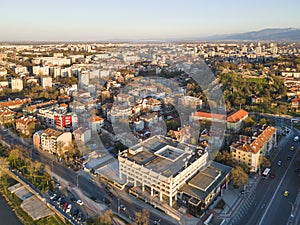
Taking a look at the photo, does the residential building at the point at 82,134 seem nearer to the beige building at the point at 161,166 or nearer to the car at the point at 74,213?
the beige building at the point at 161,166

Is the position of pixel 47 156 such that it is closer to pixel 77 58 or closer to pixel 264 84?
pixel 264 84

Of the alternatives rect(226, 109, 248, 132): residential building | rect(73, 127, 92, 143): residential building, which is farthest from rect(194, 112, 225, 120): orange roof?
rect(73, 127, 92, 143): residential building

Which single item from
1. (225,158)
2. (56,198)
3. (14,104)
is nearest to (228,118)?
(225,158)

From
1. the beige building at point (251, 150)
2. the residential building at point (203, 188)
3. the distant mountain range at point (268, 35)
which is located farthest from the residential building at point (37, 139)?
the distant mountain range at point (268, 35)

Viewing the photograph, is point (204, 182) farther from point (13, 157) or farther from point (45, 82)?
point (45, 82)

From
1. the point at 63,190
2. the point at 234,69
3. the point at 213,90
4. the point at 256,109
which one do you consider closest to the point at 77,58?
the point at 234,69
